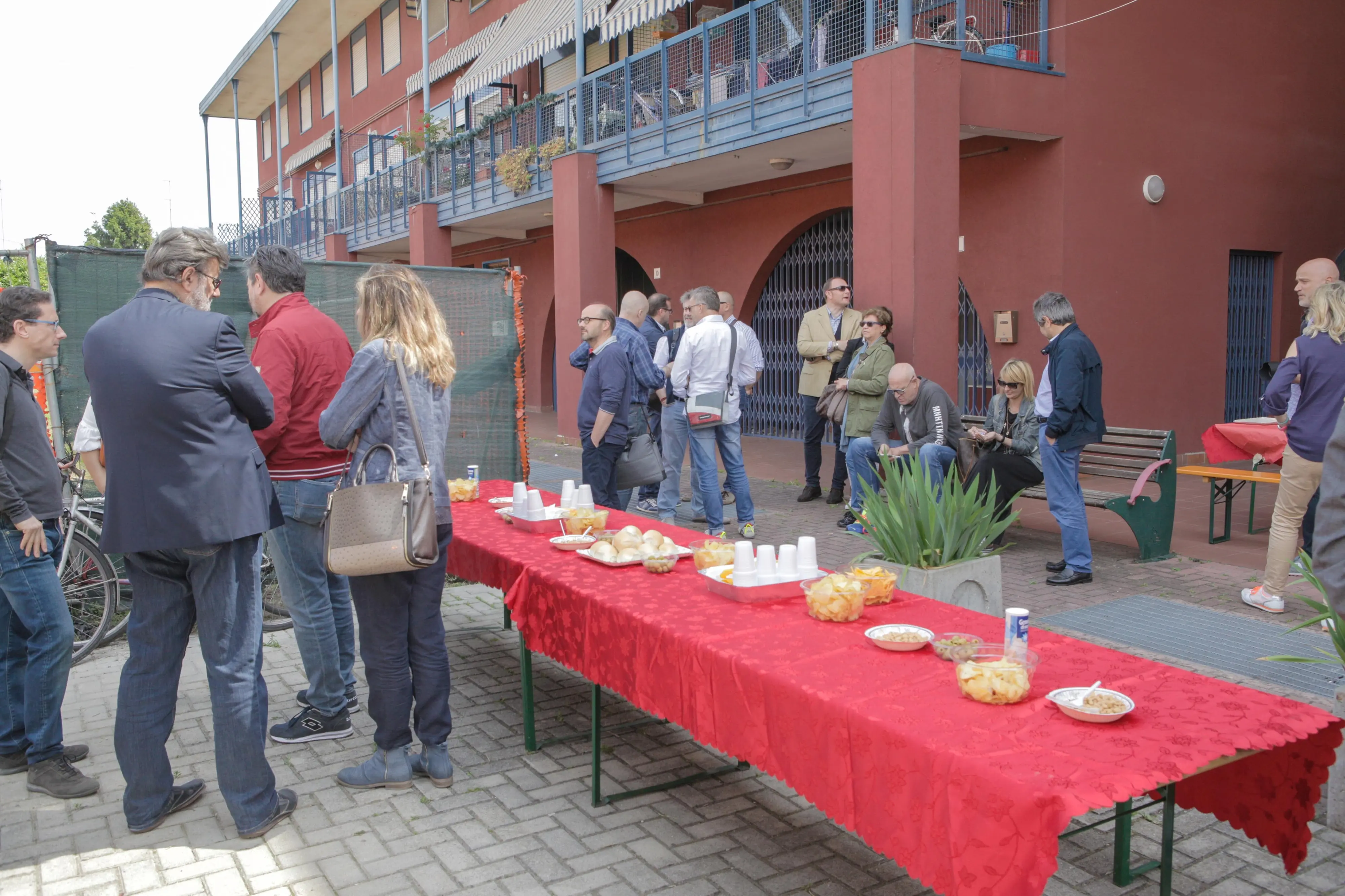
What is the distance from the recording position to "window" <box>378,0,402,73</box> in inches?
913

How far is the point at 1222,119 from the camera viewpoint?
11.0 m

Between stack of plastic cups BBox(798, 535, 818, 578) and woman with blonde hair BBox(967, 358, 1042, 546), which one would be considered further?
woman with blonde hair BBox(967, 358, 1042, 546)

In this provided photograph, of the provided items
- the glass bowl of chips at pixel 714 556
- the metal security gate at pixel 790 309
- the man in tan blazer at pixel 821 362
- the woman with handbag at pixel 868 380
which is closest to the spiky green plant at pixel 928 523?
the glass bowl of chips at pixel 714 556

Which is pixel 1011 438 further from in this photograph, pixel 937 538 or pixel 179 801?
pixel 179 801

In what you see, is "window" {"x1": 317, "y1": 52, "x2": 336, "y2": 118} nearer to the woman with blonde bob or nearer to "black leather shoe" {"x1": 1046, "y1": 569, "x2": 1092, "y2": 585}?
"black leather shoe" {"x1": 1046, "y1": 569, "x2": 1092, "y2": 585}

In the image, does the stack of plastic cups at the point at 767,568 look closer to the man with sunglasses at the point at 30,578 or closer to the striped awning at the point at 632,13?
the man with sunglasses at the point at 30,578

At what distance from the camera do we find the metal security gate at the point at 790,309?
12883 mm

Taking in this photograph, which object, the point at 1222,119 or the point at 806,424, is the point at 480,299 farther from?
the point at 1222,119

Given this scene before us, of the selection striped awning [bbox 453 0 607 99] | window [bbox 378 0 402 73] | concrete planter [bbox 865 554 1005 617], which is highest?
window [bbox 378 0 402 73]

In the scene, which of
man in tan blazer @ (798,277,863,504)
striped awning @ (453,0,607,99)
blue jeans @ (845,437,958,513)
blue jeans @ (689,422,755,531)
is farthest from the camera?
striped awning @ (453,0,607,99)

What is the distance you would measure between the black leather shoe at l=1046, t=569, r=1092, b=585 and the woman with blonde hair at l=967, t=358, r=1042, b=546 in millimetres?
639

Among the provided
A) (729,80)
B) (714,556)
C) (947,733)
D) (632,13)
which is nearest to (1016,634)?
(947,733)

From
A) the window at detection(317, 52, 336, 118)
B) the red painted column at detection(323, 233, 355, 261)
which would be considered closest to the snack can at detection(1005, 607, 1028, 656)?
the red painted column at detection(323, 233, 355, 261)

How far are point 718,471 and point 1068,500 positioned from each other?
98.1 inches
